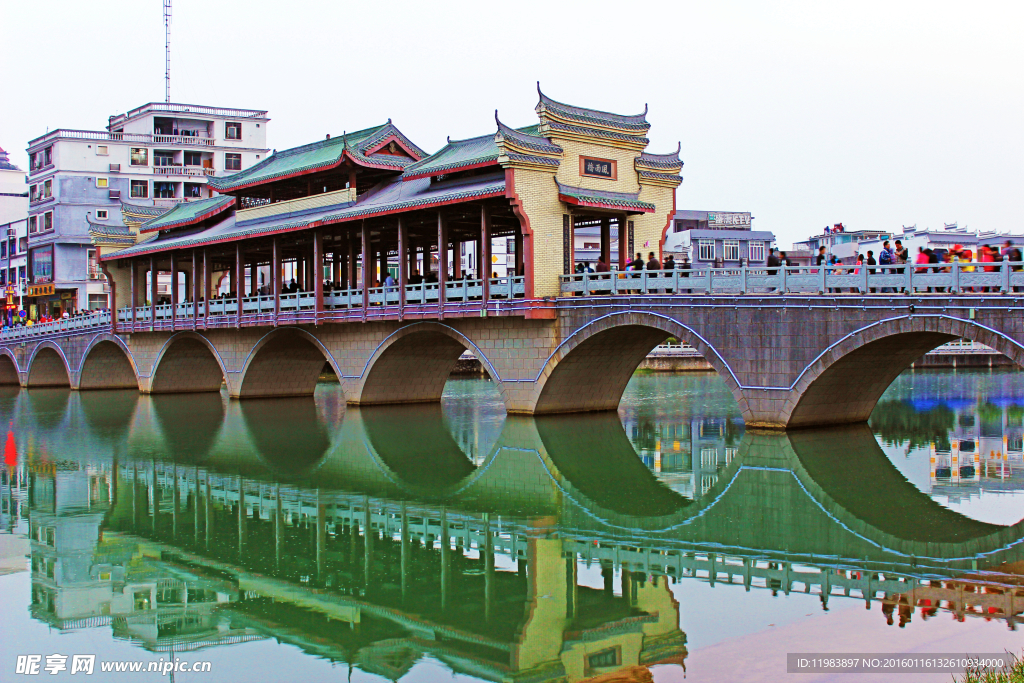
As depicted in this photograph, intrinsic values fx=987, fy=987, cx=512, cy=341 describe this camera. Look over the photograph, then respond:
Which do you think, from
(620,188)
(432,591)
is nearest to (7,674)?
(432,591)

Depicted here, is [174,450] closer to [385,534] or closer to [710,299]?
[385,534]

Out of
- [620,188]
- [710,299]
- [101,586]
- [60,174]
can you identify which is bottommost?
[101,586]

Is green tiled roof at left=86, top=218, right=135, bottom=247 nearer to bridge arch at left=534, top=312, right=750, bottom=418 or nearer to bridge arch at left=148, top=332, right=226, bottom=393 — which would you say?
bridge arch at left=148, top=332, right=226, bottom=393

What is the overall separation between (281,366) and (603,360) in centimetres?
1835

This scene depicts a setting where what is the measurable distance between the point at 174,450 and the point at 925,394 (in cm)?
3211

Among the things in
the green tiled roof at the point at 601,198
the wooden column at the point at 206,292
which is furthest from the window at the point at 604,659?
the wooden column at the point at 206,292

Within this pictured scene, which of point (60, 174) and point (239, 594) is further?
point (60, 174)

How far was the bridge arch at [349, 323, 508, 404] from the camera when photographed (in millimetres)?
34656

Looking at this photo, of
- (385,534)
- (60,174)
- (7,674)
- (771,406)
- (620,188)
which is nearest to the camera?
(7,674)

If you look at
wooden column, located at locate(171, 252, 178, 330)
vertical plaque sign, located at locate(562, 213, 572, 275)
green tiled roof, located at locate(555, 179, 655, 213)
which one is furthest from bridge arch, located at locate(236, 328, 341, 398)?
green tiled roof, located at locate(555, 179, 655, 213)

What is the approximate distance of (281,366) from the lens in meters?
43.6

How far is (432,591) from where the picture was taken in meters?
13.2

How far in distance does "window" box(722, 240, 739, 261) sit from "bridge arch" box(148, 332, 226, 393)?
37.5 m

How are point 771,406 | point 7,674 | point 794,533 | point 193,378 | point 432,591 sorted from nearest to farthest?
point 7,674 < point 432,591 < point 794,533 < point 771,406 < point 193,378
